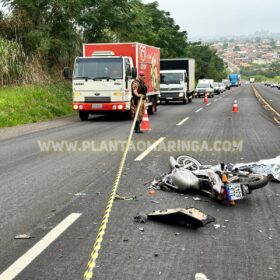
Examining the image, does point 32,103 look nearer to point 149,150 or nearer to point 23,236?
point 149,150

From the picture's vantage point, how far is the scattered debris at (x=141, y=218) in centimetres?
542

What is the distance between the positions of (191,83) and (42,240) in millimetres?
33833

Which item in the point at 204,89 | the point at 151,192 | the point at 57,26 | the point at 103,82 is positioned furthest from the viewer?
the point at 204,89

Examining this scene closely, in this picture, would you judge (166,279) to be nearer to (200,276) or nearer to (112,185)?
(200,276)

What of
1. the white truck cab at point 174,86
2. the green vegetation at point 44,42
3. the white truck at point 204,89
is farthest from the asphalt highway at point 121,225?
the white truck at point 204,89

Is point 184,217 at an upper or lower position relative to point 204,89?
upper

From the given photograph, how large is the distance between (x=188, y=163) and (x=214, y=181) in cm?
157

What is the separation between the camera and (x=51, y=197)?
6.55 metres

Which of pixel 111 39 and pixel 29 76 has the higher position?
pixel 111 39

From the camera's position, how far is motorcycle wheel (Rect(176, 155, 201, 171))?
291 inches

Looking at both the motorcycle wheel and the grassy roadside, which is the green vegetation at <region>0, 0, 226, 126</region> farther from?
the motorcycle wheel

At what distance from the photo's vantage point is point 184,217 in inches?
206

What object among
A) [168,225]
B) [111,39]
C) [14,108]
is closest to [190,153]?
[168,225]

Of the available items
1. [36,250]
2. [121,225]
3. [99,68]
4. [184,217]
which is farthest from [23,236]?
[99,68]
